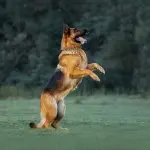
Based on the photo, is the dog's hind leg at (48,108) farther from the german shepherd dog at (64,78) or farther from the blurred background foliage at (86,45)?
the blurred background foliage at (86,45)

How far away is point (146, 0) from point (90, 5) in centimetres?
458

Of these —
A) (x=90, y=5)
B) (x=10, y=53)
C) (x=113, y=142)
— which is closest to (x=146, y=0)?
(x=90, y=5)

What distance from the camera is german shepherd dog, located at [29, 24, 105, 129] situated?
9859mm

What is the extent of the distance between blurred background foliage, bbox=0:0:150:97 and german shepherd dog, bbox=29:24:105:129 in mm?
13303

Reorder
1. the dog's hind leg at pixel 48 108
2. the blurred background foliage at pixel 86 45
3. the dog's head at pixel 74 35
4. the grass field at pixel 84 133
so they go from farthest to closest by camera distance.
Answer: the blurred background foliage at pixel 86 45, the dog's head at pixel 74 35, the dog's hind leg at pixel 48 108, the grass field at pixel 84 133

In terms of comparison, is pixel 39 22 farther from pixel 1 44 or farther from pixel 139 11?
pixel 139 11

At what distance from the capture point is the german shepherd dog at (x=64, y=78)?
9.86 metres

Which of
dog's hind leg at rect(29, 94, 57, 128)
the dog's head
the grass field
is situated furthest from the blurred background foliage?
dog's hind leg at rect(29, 94, 57, 128)

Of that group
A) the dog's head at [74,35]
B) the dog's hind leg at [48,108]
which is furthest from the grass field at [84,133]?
the dog's head at [74,35]

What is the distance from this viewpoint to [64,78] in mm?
9883

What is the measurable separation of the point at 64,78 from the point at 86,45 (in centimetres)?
2031

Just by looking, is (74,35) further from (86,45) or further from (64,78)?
(86,45)

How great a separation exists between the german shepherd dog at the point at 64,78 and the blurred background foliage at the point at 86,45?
43.6 ft

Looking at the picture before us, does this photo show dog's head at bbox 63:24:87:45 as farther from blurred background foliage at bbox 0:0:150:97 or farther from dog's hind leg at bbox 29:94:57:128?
blurred background foliage at bbox 0:0:150:97
